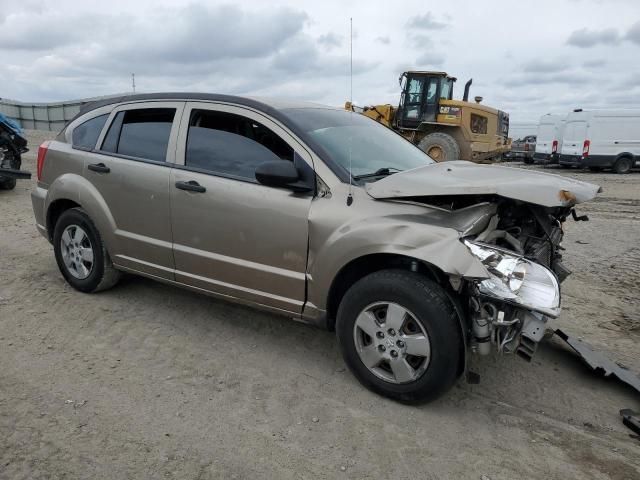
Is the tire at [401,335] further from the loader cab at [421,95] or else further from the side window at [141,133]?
the loader cab at [421,95]

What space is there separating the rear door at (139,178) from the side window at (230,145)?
0.22m

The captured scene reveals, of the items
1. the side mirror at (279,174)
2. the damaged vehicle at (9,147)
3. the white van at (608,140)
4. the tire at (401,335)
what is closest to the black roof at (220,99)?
Answer: the side mirror at (279,174)

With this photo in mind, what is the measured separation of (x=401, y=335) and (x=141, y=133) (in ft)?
8.85

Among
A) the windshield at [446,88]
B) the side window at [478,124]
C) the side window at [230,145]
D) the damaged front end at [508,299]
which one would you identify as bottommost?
the damaged front end at [508,299]

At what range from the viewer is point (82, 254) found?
4.64 metres

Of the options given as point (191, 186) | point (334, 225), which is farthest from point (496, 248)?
point (191, 186)

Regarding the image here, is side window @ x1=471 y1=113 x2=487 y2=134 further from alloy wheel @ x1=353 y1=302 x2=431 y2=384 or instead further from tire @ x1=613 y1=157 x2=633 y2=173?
alloy wheel @ x1=353 y1=302 x2=431 y2=384

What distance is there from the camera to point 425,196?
308 cm

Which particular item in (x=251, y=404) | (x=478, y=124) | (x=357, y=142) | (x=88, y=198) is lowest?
(x=251, y=404)

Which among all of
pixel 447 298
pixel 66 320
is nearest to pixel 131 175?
pixel 66 320

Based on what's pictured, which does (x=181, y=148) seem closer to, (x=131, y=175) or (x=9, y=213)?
(x=131, y=175)

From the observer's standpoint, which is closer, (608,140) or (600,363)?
(600,363)

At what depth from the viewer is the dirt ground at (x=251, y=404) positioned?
2639 millimetres

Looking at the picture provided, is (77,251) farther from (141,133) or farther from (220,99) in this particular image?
(220,99)
